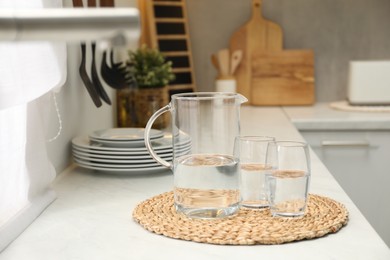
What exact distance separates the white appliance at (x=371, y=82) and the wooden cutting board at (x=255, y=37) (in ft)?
1.43

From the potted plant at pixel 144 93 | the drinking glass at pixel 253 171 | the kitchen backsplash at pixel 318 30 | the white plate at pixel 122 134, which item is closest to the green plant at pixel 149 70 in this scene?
the potted plant at pixel 144 93

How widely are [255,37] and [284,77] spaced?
0.25m

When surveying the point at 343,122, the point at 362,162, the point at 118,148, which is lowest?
the point at 362,162

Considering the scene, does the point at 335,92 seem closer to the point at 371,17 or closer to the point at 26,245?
the point at 371,17

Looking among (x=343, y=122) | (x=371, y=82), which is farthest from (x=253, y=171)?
(x=371, y=82)

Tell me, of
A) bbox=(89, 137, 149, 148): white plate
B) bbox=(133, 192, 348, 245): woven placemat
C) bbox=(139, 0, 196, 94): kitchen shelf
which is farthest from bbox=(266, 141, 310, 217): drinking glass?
bbox=(139, 0, 196, 94): kitchen shelf

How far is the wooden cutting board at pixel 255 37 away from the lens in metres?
2.89

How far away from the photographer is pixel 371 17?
2.93m

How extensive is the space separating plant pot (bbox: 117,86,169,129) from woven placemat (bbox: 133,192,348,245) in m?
0.94

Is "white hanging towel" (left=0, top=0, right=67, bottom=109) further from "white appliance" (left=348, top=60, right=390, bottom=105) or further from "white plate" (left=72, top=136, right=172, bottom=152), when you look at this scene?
"white appliance" (left=348, top=60, right=390, bottom=105)

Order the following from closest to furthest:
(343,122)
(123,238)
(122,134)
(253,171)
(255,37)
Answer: (123,238) < (253,171) < (122,134) < (343,122) < (255,37)

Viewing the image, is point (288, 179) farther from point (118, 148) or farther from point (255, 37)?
point (255, 37)

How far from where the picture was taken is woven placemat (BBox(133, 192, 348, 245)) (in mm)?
897

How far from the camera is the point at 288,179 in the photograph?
985mm
